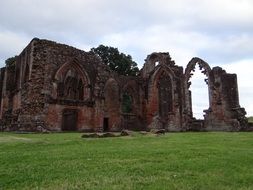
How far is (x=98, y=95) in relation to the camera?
1020 inches

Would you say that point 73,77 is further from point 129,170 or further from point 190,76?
point 129,170

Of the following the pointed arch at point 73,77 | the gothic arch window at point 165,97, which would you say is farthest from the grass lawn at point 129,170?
the gothic arch window at point 165,97

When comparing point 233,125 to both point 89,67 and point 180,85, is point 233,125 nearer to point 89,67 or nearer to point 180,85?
point 180,85

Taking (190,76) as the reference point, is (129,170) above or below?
below

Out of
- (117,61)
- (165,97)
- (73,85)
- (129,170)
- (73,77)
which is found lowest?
(129,170)

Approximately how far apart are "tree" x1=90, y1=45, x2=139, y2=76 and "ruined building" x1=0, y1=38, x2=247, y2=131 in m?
10.8

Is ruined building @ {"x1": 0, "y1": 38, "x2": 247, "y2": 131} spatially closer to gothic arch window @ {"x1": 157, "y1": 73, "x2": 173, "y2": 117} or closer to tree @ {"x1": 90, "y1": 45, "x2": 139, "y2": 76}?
gothic arch window @ {"x1": 157, "y1": 73, "x2": 173, "y2": 117}

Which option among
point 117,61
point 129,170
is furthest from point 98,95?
point 129,170

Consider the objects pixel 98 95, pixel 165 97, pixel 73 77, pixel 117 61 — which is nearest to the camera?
pixel 98 95

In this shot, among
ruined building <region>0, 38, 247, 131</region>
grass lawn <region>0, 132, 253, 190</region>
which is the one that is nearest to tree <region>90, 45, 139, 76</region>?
ruined building <region>0, 38, 247, 131</region>

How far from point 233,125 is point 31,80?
15.4 meters

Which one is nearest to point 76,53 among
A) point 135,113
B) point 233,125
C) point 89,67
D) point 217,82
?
point 89,67

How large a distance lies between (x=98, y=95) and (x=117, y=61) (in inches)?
625

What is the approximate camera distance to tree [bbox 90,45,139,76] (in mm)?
40750
